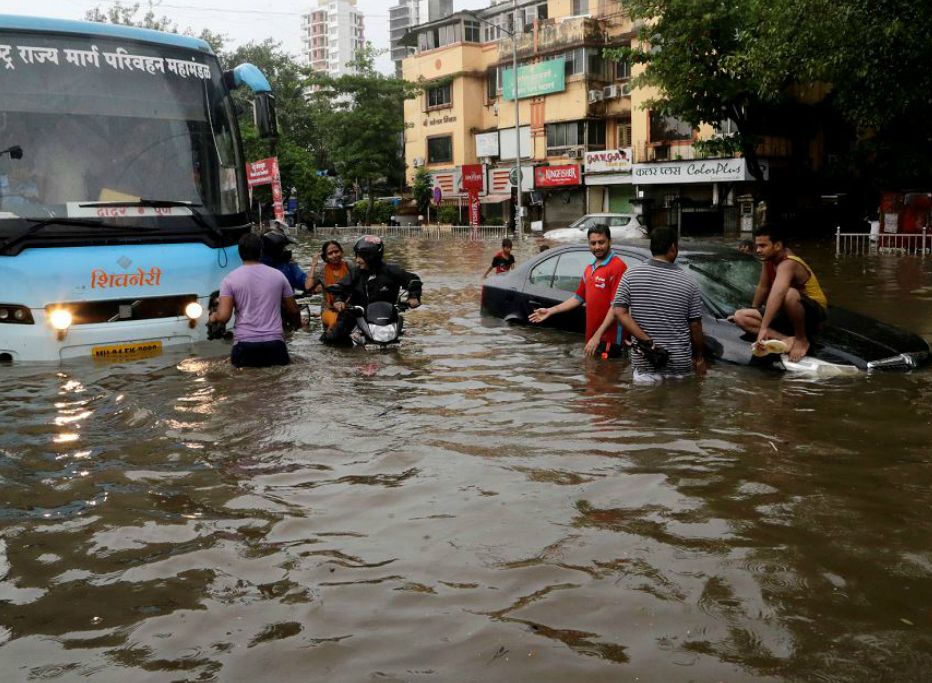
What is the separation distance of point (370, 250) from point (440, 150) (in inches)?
1768

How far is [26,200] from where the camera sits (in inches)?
325

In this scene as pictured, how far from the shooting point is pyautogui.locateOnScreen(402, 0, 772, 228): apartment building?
3944cm

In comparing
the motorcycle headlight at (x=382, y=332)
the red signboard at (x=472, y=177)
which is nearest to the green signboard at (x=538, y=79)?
the red signboard at (x=472, y=177)

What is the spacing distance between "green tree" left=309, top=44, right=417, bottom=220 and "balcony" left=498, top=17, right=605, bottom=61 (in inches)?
307

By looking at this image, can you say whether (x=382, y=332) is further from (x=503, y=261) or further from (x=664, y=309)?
(x=503, y=261)

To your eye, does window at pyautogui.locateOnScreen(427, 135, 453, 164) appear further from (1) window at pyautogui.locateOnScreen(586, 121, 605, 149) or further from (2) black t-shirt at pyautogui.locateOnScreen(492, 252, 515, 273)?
(2) black t-shirt at pyautogui.locateOnScreen(492, 252, 515, 273)

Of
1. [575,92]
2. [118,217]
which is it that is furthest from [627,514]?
[575,92]

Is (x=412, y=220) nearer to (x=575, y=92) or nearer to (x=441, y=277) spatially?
(x=575, y=92)

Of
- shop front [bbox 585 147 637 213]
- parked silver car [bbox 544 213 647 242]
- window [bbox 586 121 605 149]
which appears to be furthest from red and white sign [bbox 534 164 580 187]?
parked silver car [bbox 544 213 647 242]

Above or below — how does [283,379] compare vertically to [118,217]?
below

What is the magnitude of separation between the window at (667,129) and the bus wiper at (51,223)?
110ft

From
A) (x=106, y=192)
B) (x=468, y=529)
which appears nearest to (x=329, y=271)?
(x=106, y=192)

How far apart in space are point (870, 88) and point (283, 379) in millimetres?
11933

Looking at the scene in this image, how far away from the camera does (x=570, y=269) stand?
10.1 meters
